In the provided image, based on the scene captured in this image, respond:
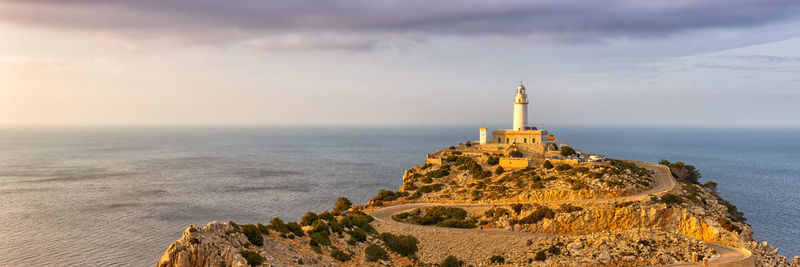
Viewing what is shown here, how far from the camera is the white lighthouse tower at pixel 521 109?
7825 centimetres

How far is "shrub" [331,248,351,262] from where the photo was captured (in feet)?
104

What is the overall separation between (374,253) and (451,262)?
6725 millimetres

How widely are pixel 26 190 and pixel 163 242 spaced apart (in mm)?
56252

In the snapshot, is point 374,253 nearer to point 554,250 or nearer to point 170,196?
point 554,250

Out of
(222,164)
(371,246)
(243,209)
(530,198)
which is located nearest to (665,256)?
(530,198)

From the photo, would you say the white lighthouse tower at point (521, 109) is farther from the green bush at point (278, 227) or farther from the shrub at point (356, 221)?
the green bush at point (278, 227)

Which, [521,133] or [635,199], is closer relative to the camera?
[635,199]

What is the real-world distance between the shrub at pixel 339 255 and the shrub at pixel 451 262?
28.1 feet

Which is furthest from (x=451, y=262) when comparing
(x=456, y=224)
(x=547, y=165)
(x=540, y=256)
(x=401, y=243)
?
(x=547, y=165)

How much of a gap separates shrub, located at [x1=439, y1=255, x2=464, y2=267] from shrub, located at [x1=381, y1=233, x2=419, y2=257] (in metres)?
2.89

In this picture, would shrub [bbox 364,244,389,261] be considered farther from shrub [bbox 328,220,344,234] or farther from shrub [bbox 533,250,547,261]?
shrub [bbox 533,250,547,261]

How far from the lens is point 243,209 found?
230ft

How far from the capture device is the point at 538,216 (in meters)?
43.2

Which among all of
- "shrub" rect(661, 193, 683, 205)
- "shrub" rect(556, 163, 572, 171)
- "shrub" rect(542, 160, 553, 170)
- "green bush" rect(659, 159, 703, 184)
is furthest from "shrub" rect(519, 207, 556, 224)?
"green bush" rect(659, 159, 703, 184)
